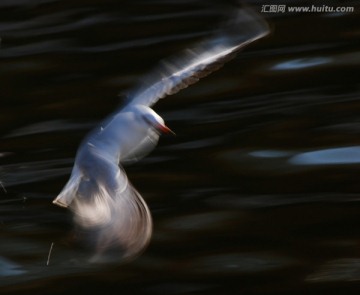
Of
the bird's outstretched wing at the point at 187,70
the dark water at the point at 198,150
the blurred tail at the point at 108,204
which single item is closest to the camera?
the blurred tail at the point at 108,204

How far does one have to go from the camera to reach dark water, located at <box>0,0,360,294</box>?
4.19 meters

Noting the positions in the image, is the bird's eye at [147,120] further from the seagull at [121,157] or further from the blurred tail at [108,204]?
the blurred tail at [108,204]

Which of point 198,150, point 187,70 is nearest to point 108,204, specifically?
point 187,70

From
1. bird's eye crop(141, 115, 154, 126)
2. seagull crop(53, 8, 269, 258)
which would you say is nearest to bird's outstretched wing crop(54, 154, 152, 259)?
seagull crop(53, 8, 269, 258)

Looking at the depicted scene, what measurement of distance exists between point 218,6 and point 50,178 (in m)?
2.46

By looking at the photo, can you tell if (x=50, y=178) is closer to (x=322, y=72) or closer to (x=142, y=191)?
(x=142, y=191)

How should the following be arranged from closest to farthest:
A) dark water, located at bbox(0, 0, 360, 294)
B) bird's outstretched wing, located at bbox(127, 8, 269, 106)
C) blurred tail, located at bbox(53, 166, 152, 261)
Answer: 1. blurred tail, located at bbox(53, 166, 152, 261)
2. bird's outstretched wing, located at bbox(127, 8, 269, 106)
3. dark water, located at bbox(0, 0, 360, 294)

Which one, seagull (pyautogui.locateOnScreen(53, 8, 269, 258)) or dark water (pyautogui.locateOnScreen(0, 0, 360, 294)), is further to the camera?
dark water (pyautogui.locateOnScreen(0, 0, 360, 294))

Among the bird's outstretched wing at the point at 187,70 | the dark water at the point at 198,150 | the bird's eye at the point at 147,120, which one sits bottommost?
the dark water at the point at 198,150

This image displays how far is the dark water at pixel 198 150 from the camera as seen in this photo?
4.19m

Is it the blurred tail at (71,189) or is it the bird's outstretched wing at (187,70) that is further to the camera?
the bird's outstretched wing at (187,70)

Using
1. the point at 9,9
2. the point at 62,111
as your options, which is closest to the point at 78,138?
the point at 62,111

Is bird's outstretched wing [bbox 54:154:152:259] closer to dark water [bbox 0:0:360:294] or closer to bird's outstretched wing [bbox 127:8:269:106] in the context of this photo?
bird's outstretched wing [bbox 127:8:269:106]

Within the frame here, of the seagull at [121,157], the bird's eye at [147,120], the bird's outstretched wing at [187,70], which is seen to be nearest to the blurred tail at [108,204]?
the seagull at [121,157]
